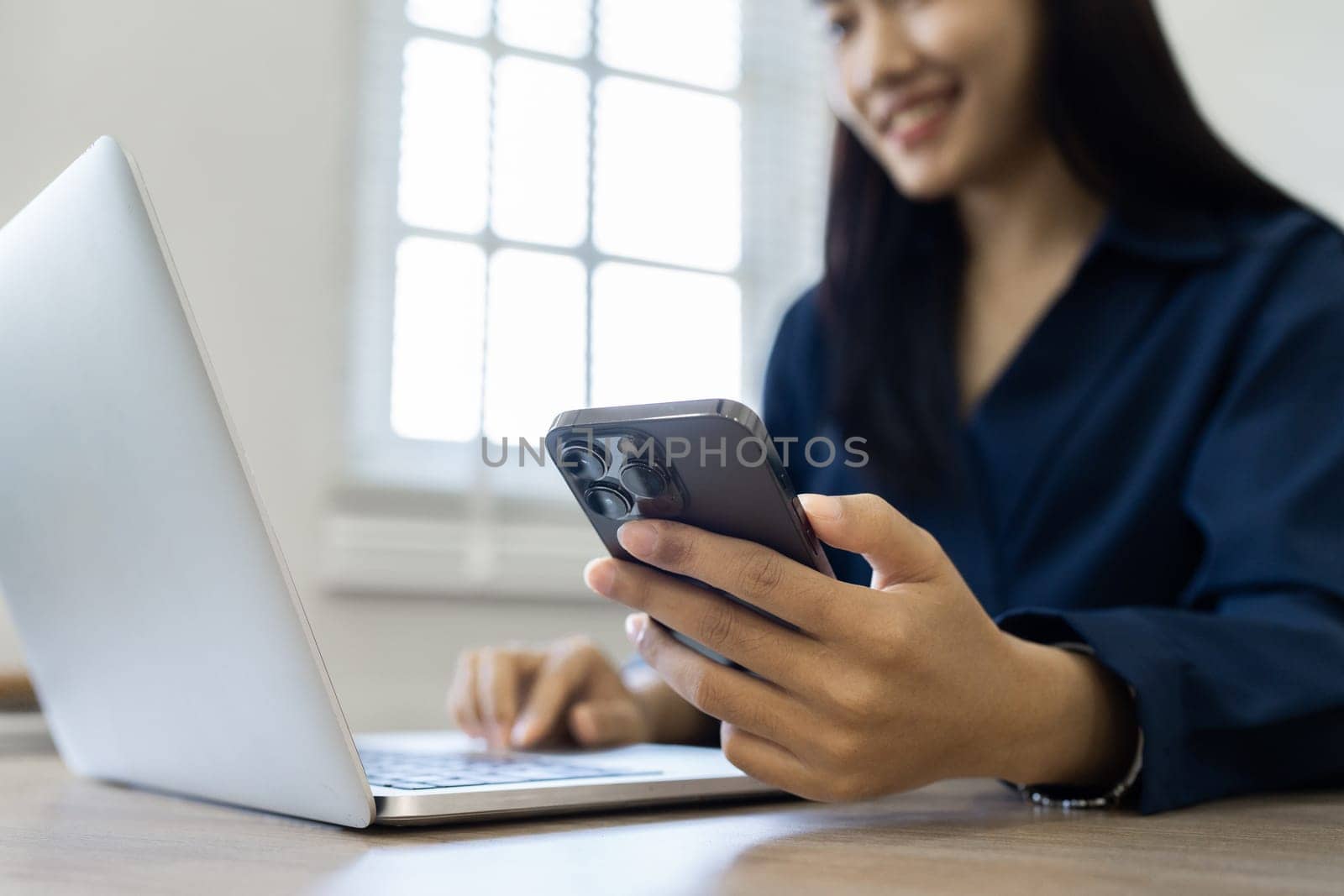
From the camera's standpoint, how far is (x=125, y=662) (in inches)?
19.6

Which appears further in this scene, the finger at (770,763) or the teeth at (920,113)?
the teeth at (920,113)

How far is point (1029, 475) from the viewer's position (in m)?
0.96

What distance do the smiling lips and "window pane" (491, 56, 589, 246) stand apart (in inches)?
35.9

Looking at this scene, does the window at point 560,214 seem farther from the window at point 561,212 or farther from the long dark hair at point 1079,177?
the long dark hair at point 1079,177

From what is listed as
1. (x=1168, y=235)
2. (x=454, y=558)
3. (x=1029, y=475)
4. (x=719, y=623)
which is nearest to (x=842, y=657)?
(x=719, y=623)

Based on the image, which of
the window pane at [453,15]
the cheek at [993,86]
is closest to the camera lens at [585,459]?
the cheek at [993,86]

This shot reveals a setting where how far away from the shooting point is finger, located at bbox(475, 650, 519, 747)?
773 mm

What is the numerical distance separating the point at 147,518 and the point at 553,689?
15.5 inches

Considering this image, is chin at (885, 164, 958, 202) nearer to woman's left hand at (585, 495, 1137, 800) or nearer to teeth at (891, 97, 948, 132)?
teeth at (891, 97, 948, 132)

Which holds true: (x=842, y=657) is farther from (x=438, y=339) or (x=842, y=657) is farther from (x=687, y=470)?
(x=438, y=339)

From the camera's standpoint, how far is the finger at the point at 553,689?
2.45 ft

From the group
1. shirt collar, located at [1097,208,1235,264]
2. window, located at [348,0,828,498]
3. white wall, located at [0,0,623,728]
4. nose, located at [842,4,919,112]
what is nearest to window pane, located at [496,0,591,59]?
window, located at [348,0,828,498]

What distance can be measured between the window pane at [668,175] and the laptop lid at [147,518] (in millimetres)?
1516

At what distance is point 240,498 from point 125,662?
18 centimetres
